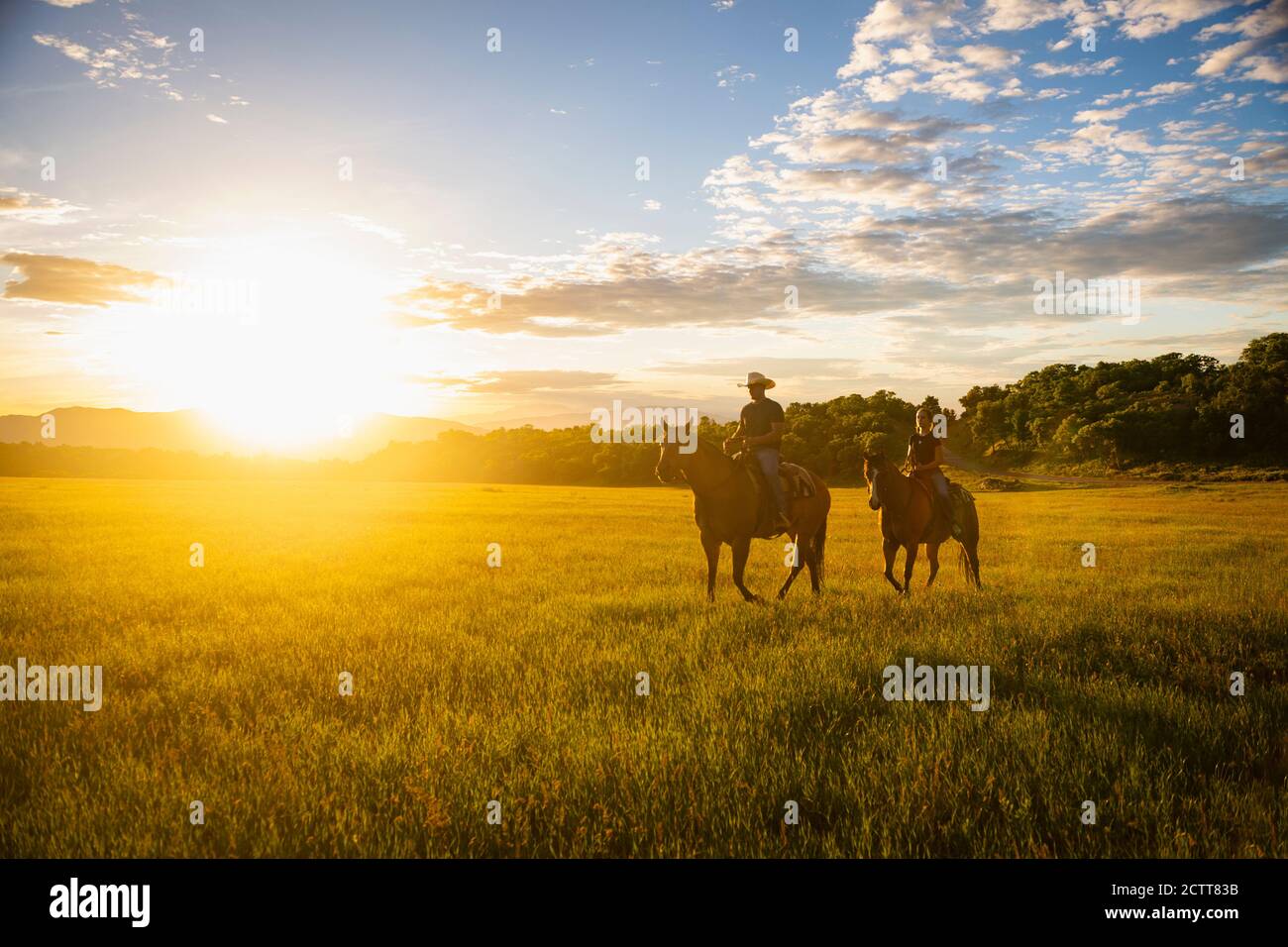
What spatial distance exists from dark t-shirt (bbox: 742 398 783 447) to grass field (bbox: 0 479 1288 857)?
119 inches

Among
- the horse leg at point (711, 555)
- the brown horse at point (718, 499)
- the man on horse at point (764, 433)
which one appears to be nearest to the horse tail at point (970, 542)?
the brown horse at point (718, 499)

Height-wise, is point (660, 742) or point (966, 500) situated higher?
point (966, 500)

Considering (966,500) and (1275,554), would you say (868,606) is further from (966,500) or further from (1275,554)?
(1275,554)

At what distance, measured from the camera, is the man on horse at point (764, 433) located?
12.1 meters

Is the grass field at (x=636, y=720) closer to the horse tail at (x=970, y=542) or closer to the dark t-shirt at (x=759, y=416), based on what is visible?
the horse tail at (x=970, y=542)

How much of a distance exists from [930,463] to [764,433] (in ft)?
12.0

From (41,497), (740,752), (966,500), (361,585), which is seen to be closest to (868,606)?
(966,500)

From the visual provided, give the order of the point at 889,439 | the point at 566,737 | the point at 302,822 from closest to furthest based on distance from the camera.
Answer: the point at 302,822
the point at 566,737
the point at 889,439

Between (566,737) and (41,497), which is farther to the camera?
(41,497)

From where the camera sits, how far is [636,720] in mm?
5938

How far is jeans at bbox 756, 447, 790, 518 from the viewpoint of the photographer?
1223cm
